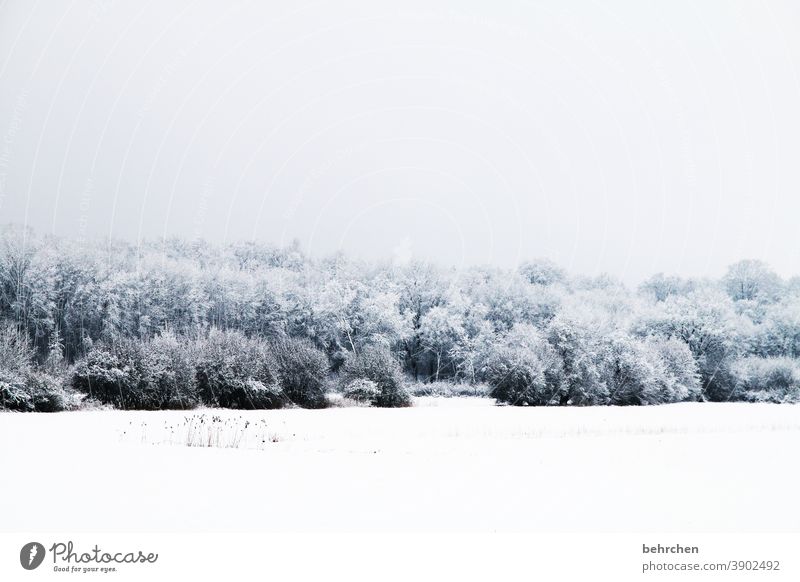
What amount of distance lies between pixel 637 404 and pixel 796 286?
6641mm

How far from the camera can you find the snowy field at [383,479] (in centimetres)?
645

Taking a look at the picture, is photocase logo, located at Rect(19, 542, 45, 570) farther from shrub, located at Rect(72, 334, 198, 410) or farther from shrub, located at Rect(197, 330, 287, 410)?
shrub, located at Rect(197, 330, 287, 410)

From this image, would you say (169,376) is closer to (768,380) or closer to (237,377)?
(237,377)

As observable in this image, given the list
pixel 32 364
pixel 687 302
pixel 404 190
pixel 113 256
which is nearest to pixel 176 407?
pixel 32 364

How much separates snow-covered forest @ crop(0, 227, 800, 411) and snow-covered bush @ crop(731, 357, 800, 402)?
0.18ft

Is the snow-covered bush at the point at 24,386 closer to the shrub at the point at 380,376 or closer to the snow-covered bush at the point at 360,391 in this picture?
the snow-covered bush at the point at 360,391

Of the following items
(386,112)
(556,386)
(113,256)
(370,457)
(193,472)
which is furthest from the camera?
(113,256)

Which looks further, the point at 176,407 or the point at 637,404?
the point at 637,404

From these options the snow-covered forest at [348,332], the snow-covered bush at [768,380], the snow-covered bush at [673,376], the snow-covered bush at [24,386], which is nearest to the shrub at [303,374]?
the snow-covered forest at [348,332]

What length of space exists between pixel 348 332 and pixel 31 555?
19.8 metres

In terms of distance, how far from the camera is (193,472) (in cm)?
781

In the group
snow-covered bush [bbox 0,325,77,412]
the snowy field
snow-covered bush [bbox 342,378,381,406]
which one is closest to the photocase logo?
the snowy field

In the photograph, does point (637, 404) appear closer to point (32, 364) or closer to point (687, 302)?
point (687, 302)

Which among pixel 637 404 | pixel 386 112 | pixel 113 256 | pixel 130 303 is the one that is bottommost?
pixel 637 404
